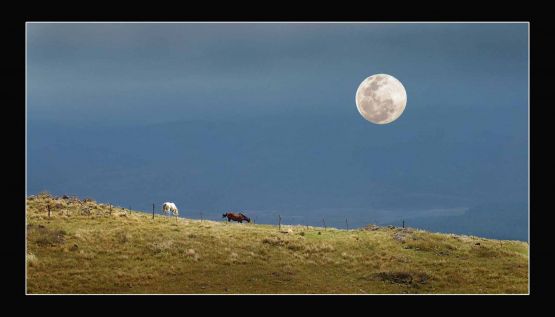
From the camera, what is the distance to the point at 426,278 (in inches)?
1264

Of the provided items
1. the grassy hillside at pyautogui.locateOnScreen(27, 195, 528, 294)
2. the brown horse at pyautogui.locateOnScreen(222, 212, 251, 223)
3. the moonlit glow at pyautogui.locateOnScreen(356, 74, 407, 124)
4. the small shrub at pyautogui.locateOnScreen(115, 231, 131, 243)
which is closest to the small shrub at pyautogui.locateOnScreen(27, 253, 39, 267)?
the grassy hillside at pyautogui.locateOnScreen(27, 195, 528, 294)

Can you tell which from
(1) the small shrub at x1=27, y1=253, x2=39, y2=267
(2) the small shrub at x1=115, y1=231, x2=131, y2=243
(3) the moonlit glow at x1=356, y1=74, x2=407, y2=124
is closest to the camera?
(1) the small shrub at x1=27, y1=253, x2=39, y2=267

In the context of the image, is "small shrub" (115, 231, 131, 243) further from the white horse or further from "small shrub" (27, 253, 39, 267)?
the white horse

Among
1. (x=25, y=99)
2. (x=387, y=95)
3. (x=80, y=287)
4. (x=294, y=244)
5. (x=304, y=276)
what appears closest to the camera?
(x=25, y=99)

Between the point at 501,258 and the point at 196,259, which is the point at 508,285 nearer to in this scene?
the point at 501,258

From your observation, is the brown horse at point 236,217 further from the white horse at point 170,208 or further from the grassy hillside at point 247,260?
the grassy hillside at point 247,260

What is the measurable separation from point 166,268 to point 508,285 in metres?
17.7

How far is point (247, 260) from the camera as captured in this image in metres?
32.1

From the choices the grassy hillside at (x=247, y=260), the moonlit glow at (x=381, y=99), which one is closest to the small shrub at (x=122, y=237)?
the grassy hillside at (x=247, y=260)

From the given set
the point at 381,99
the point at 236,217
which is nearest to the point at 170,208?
the point at 236,217

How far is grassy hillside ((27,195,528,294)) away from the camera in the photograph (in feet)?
98.2

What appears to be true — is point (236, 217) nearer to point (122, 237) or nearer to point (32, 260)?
point (122, 237)

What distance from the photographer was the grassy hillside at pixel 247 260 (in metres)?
29.9

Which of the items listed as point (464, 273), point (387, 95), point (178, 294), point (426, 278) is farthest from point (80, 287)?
point (387, 95)
